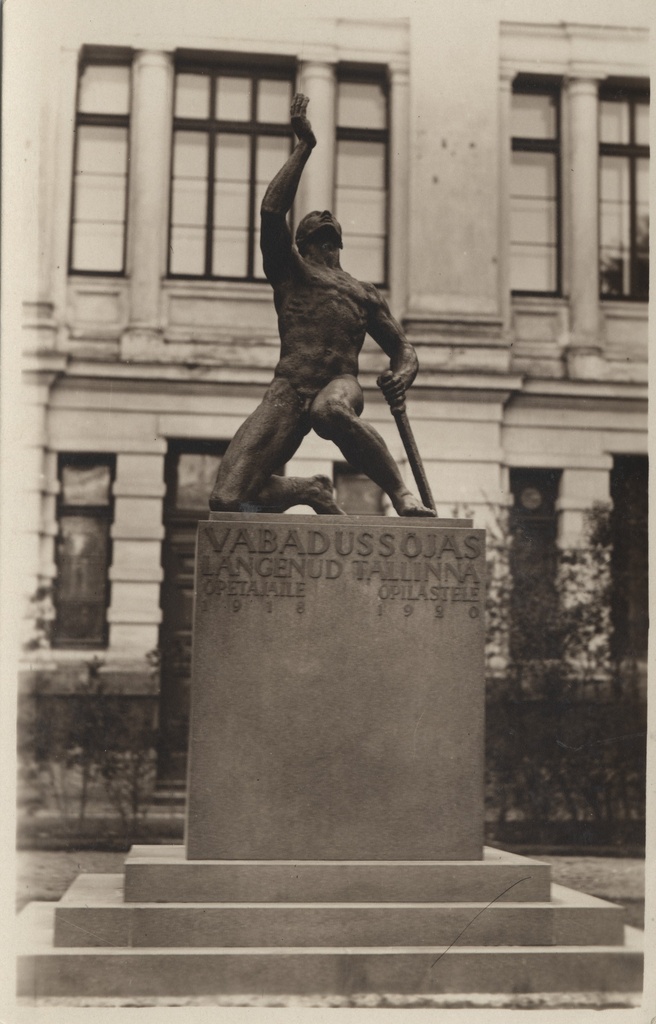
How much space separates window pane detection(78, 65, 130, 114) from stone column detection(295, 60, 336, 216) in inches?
86.9

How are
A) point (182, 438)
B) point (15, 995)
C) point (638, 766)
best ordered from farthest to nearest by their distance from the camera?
point (182, 438) → point (638, 766) → point (15, 995)

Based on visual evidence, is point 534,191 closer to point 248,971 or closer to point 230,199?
point 230,199

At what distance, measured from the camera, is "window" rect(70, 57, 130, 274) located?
51.6 ft

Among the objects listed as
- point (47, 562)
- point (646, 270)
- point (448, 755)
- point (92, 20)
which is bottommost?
point (448, 755)

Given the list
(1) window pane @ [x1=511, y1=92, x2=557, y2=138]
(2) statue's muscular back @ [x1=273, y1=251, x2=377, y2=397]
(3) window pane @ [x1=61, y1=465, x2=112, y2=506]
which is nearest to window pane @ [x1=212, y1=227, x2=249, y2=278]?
(3) window pane @ [x1=61, y1=465, x2=112, y2=506]

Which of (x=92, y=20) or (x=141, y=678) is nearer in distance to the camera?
(x=141, y=678)

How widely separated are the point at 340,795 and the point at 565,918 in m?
1.32

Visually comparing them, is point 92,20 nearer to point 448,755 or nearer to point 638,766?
point 638,766

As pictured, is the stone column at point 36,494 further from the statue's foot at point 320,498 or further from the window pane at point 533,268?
the statue's foot at point 320,498

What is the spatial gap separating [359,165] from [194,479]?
4.47m

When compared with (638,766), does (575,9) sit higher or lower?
higher

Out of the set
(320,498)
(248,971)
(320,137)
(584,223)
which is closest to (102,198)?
(320,137)

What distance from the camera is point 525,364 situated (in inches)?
642

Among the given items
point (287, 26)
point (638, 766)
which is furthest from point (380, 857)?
point (287, 26)
